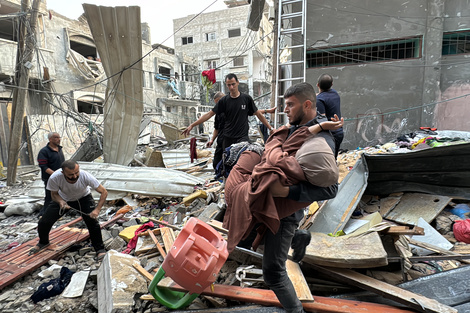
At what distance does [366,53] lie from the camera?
8492 mm

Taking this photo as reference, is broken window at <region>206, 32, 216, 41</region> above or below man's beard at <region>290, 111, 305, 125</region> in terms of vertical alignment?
above

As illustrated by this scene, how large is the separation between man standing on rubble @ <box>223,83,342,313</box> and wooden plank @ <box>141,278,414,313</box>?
0.37m

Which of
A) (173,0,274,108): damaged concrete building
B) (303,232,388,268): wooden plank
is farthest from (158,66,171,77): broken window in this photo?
(303,232,388,268): wooden plank

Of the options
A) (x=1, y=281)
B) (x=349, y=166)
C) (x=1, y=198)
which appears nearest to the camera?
(x=1, y=281)

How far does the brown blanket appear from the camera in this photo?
1603 mm

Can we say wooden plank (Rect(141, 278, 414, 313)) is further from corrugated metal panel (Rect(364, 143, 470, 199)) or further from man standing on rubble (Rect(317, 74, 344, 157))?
corrugated metal panel (Rect(364, 143, 470, 199))

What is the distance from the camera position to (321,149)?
153cm

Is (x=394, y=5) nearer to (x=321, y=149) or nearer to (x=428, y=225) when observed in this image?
(x=428, y=225)

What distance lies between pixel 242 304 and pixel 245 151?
4.95ft

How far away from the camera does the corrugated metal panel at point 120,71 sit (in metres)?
6.11

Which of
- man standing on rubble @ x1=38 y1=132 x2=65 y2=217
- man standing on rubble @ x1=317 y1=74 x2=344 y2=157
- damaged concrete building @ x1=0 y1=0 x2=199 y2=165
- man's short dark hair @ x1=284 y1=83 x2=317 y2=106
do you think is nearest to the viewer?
man's short dark hair @ x1=284 y1=83 x2=317 y2=106

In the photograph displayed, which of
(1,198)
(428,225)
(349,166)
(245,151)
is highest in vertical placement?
(245,151)

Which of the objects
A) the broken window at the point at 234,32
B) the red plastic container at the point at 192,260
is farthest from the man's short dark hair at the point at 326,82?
the broken window at the point at 234,32

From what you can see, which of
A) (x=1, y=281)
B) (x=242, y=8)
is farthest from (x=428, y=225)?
(x=242, y=8)
